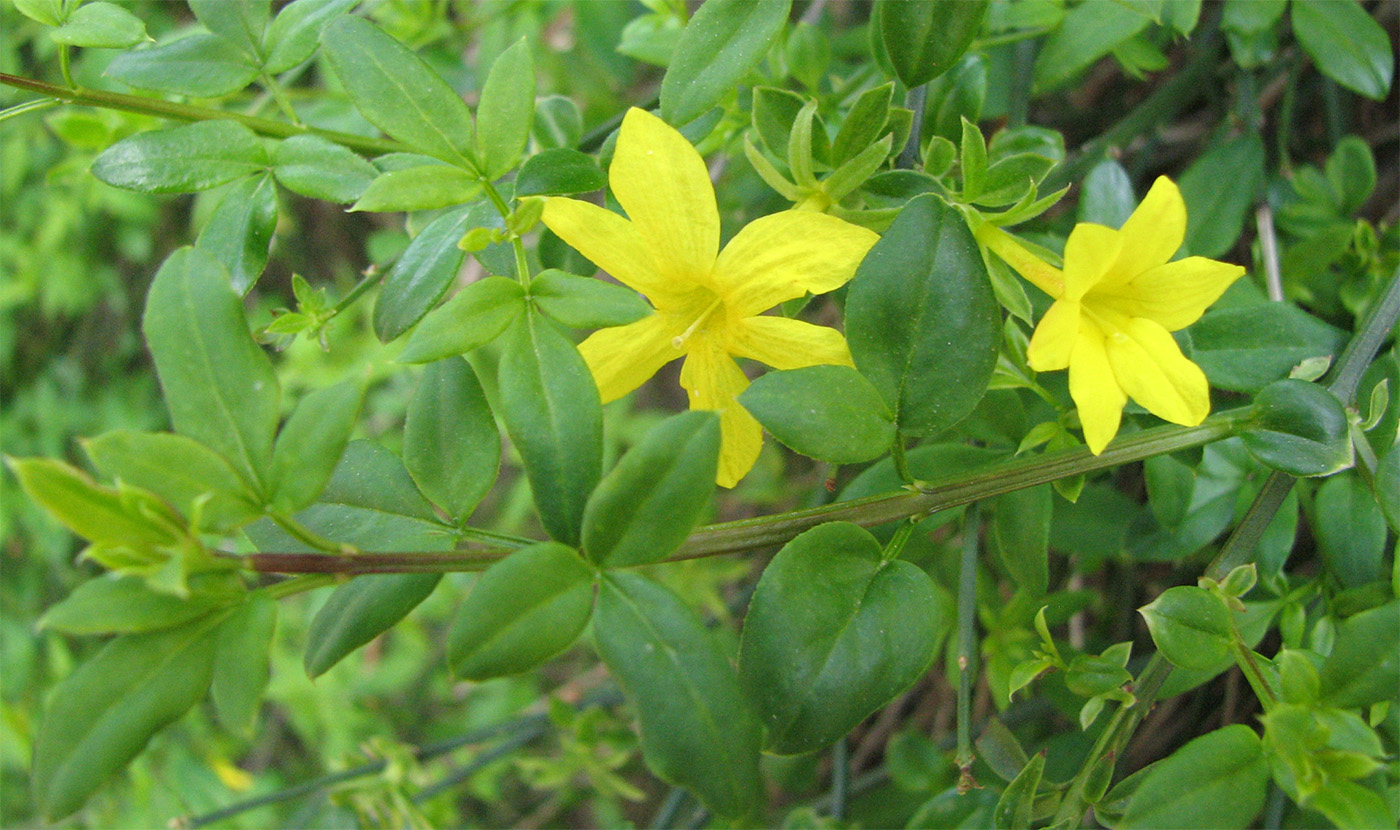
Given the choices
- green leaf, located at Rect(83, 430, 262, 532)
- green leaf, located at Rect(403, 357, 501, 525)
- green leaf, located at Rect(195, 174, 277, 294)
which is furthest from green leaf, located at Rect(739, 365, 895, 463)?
green leaf, located at Rect(195, 174, 277, 294)

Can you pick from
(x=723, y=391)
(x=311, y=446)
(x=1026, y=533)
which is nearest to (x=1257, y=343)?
(x=1026, y=533)

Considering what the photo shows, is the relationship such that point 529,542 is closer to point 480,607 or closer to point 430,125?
point 480,607

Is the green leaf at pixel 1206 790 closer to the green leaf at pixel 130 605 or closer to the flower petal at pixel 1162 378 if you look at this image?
the flower petal at pixel 1162 378

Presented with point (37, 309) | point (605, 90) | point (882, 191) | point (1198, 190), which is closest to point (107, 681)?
point (882, 191)

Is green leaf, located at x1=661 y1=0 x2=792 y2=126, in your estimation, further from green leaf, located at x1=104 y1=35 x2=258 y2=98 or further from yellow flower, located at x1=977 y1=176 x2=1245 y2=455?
green leaf, located at x1=104 y1=35 x2=258 y2=98

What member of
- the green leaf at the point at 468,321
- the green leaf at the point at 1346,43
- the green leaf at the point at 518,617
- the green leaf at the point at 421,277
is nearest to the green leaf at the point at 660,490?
the green leaf at the point at 518,617

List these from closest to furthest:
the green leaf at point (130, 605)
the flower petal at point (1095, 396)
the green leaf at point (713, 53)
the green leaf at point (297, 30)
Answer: the green leaf at point (130, 605)
the flower petal at point (1095, 396)
the green leaf at point (713, 53)
the green leaf at point (297, 30)

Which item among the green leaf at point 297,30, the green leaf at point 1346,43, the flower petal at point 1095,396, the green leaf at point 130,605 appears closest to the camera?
the green leaf at point 130,605

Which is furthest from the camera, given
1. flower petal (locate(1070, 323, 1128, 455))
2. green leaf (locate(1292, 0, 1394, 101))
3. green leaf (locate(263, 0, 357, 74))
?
green leaf (locate(1292, 0, 1394, 101))
